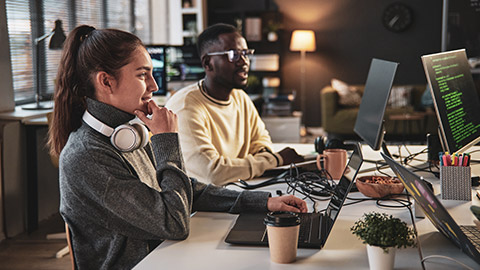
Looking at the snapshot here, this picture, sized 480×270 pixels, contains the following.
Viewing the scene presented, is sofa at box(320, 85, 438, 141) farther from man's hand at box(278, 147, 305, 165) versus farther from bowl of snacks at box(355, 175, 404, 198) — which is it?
bowl of snacks at box(355, 175, 404, 198)

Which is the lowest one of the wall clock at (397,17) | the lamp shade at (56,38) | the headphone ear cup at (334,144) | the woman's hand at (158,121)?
the headphone ear cup at (334,144)

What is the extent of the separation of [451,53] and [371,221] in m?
1.15

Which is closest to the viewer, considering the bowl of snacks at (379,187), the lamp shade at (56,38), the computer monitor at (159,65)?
the bowl of snacks at (379,187)

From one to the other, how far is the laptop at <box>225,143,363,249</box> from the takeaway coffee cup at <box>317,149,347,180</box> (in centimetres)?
50

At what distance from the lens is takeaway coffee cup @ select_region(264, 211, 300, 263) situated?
1256 millimetres

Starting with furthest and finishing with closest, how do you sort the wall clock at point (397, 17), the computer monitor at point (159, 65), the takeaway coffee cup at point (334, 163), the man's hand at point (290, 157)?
the wall clock at point (397, 17) → the computer monitor at point (159, 65) → the man's hand at point (290, 157) → the takeaway coffee cup at point (334, 163)

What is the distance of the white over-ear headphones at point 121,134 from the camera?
4.82 feet

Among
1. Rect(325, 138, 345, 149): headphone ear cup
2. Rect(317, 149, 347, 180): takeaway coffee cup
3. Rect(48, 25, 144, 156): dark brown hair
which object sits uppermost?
Rect(48, 25, 144, 156): dark brown hair

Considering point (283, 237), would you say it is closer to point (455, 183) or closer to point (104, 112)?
point (104, 112)

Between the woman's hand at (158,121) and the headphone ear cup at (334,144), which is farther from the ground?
the woman's hand at (158,121)

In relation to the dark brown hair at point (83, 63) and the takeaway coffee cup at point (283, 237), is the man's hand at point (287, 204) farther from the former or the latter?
the dark brown hair at point (83, 63)

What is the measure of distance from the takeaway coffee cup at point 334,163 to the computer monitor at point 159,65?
2.83 m

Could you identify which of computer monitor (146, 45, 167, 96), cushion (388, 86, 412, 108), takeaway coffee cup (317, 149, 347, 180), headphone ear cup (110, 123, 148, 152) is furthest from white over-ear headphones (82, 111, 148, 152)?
cushion (388, 86, 412, 108)

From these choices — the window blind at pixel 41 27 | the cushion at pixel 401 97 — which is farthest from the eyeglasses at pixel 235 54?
the cushion at pixel 401 97
